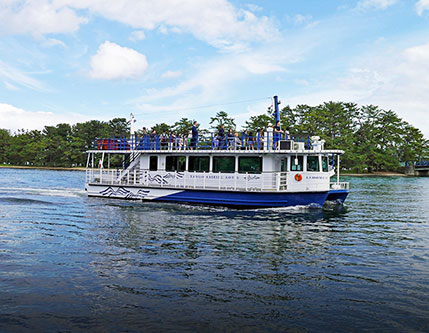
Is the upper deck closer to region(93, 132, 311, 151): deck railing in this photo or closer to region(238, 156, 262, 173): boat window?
region(93, 132, 311, 151): deck railing

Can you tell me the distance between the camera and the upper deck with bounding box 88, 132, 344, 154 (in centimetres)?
2025

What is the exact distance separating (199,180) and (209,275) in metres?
13.2

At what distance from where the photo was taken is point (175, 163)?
74.8ft

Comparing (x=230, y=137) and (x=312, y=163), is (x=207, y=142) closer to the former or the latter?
(x=230, y=137)

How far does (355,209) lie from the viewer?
23516 mm

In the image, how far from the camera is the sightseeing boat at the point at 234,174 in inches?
792

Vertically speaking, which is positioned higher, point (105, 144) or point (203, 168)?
point (105, 144)

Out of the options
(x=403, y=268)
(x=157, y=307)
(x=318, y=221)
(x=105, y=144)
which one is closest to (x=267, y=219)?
(x=318, y=221)

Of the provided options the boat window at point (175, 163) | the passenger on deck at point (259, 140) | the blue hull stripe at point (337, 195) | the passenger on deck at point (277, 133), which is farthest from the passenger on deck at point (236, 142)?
the blue hull stripe at point (337, 195)

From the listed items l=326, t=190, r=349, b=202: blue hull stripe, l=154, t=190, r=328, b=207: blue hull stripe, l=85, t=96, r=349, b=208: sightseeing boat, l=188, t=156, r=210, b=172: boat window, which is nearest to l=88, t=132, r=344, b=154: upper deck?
l=85, t=96, r=349, b=208: sightseeing boat

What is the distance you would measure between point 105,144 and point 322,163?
49.0 feet

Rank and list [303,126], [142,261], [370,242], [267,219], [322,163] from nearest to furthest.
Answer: [142,261] < [370,242] < [267,219] < [322,163] < [303,126]

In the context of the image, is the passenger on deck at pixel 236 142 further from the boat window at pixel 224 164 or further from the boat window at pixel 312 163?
the boat window at pixel 312 163

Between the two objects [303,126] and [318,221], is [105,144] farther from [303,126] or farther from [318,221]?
[303,126]
